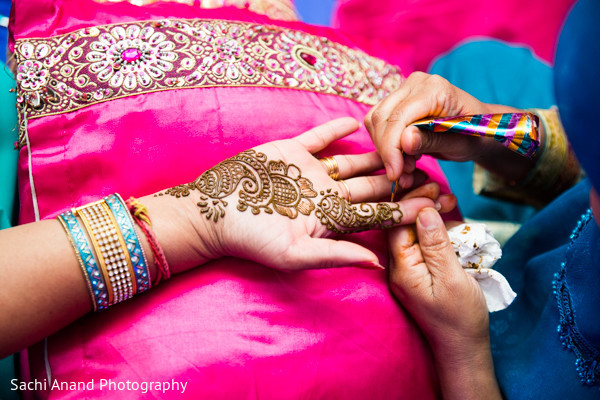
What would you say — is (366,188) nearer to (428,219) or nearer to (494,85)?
(428,219)

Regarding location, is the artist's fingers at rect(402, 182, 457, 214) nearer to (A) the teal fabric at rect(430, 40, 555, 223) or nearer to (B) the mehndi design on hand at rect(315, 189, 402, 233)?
(B) the mehndi design on hand at rect(315, 189, 402, 233)

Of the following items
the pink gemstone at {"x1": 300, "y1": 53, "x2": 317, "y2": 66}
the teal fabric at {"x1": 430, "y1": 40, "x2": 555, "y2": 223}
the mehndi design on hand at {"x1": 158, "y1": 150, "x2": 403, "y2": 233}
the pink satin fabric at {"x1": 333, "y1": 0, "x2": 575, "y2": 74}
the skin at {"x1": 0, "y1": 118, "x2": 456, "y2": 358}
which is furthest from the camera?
the pink satin fabric at {"x1": 333, "y1": 0, "x2": 575, "y2": 74}

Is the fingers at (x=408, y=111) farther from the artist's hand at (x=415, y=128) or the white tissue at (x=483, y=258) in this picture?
the white tissue at (x=483, y=258)

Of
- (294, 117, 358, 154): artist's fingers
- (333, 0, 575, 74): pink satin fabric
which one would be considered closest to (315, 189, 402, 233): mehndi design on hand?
(294, 117, 358, 154): artist's fingers

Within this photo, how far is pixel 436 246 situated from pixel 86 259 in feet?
1.87

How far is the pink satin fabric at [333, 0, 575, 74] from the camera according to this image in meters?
1.73

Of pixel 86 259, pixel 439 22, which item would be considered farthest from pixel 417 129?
pixel 439 22

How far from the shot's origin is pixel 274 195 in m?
0.76

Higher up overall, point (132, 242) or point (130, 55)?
point (130, 55)

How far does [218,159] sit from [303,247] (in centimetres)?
26

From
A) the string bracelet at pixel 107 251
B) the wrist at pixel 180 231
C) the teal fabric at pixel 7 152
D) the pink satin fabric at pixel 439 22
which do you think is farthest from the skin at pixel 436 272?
the pink satin fabric at pixel 439 22

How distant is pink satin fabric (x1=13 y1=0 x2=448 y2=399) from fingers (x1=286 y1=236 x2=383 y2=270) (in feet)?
0.29

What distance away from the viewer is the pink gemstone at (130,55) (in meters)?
0.84

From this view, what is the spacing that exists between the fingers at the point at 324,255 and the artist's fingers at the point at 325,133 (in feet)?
0.75
